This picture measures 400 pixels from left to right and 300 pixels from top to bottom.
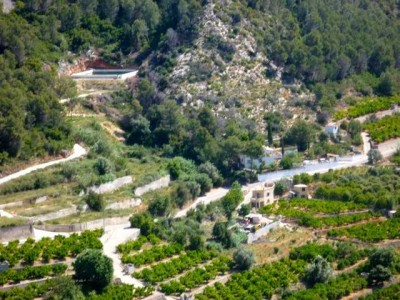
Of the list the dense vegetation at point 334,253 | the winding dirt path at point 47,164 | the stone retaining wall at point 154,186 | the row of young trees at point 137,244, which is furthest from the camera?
the stone retaining wall at point 154,186

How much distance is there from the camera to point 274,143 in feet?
213

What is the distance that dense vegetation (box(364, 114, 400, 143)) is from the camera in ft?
220

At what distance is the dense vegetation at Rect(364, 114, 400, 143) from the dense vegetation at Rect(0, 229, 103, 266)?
26.9 m

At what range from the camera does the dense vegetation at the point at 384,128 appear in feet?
220

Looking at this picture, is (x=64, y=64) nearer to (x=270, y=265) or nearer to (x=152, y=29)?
(x=152, y=29)

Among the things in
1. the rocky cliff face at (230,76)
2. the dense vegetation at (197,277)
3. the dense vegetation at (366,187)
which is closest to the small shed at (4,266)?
the dense vegetation at (197,277)

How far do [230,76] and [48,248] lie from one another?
91.9 ft

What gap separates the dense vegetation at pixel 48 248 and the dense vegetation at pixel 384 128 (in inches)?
1058

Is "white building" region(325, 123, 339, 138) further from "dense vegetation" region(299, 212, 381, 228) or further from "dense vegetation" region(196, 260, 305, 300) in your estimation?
"dense vegetation" region(196, 260, 305, 300)

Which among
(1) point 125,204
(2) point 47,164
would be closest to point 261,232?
(1) point 125,204

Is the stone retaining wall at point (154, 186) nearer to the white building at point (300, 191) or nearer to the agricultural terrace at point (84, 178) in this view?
the agricultural terrace at point (84, 178)

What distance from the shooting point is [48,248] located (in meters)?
44.2

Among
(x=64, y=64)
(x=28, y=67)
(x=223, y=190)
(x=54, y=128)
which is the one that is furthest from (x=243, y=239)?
(x=64, y=64)

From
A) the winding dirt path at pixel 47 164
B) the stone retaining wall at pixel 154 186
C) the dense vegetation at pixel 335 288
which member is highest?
the winding dirt path at pixel 47 164
